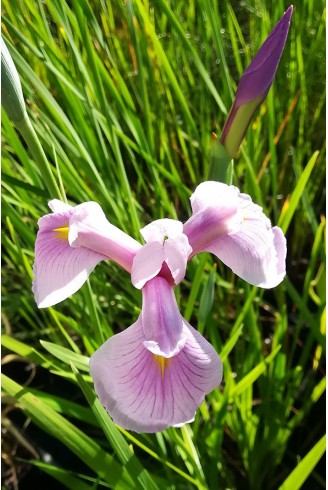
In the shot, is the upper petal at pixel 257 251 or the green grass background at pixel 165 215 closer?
the upper petal at pixel 257 251

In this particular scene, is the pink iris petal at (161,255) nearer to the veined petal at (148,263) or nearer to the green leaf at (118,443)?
the veined petal at (148,263)

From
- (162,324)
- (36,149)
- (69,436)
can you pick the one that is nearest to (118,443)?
(69,436)

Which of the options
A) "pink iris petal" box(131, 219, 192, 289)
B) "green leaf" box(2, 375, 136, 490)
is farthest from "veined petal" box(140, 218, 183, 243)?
"green leaf" box(2, 375, 136, 490)

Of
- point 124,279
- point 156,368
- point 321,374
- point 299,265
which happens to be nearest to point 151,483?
point 156,368

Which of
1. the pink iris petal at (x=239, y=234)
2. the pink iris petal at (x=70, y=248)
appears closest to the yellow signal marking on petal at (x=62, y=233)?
the pink iris petal at (x=70, y=248)

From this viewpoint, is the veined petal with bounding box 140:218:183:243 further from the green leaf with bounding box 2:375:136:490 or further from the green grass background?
the green leaf with bounding box 2:375:136:490

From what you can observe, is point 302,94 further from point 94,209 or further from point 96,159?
point 94,209

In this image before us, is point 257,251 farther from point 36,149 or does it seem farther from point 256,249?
point 36,149

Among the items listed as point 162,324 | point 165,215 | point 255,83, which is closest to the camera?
point 162,324
